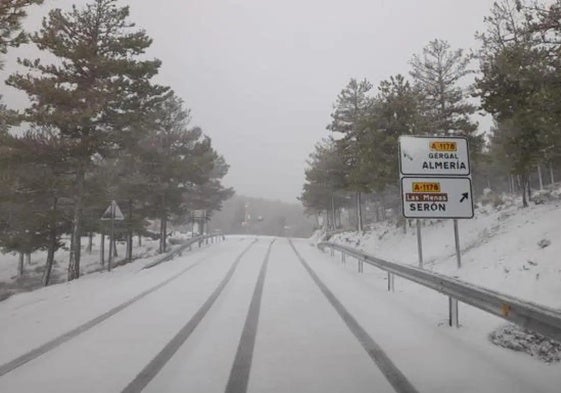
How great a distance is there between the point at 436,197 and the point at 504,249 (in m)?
5.18

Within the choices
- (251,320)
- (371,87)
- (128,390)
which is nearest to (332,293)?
(251,320)

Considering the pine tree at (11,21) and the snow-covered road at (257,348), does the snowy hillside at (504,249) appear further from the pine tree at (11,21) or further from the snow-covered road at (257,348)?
the pine tree at (11,21)

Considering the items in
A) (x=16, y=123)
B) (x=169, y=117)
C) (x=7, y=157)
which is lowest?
(x=7, y=157)

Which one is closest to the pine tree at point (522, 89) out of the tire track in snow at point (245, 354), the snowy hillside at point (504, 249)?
the snowy hillside at point (504, 249)

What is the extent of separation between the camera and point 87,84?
1867cm

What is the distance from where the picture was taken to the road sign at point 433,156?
424 inches

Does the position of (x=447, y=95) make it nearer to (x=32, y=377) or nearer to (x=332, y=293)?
(x=332, y=293)

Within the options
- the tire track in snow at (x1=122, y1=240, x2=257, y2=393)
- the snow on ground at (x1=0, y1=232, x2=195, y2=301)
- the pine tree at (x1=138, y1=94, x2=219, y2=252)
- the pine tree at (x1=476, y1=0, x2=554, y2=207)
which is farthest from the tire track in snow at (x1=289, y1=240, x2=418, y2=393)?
the snow on ground at (x1=0, y1=232, x2=195, y2=301)

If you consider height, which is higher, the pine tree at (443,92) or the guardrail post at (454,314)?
the pine tree at (443,92)

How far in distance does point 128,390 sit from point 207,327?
2.86 metres

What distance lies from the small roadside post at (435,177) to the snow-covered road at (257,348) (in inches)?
88.6

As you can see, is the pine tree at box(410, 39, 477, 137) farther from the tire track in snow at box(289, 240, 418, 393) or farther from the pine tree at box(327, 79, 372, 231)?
the tire track in snow at box(289, 240, 418, 393)

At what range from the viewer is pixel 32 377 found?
16.6 ft

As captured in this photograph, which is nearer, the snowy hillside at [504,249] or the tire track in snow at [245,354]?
the tire track in snow at [245,354]
